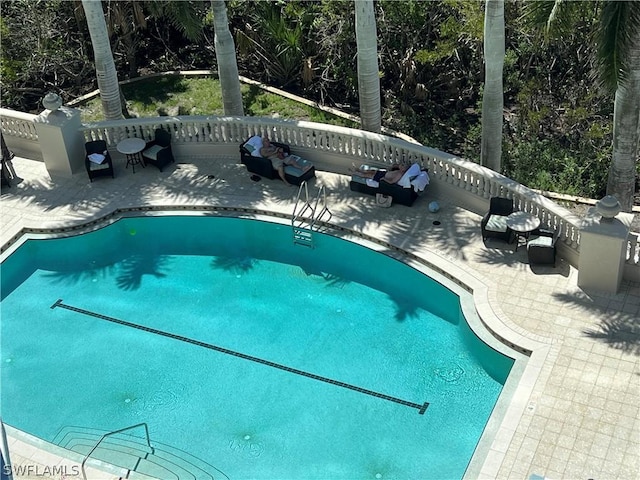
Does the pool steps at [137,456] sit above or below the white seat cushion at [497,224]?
below

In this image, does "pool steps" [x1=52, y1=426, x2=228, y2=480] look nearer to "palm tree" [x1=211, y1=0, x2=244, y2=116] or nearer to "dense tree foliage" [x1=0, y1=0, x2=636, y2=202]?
"palm tree" [x1=211, y1=0, x2=244, y2=116]

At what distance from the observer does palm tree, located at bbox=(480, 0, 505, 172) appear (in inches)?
837

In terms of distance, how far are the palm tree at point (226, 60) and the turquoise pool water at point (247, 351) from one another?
14.0 feet

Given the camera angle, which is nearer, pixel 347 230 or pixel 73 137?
pixel 347 230

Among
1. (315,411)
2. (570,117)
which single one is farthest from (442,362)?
(570,117)

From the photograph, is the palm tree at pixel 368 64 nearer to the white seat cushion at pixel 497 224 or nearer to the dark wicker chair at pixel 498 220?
the dark wicker chair at pixel 498 220

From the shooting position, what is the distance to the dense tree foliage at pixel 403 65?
26.0m

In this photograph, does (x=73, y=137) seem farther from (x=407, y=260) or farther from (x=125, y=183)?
(x=407, y=260)

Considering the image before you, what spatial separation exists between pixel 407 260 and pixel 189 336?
5.35 meters

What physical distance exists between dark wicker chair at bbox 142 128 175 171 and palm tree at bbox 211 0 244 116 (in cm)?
212

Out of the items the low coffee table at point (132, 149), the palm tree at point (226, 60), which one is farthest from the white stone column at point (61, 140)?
the palm tree at point (226, 60)

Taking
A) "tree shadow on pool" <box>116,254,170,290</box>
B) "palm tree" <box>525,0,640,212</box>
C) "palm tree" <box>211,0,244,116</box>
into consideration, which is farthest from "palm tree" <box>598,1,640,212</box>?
"tree shadow on pool" <box>116,254,170,290</box>

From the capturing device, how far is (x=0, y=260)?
22.8 meters

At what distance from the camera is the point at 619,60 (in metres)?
19.1
